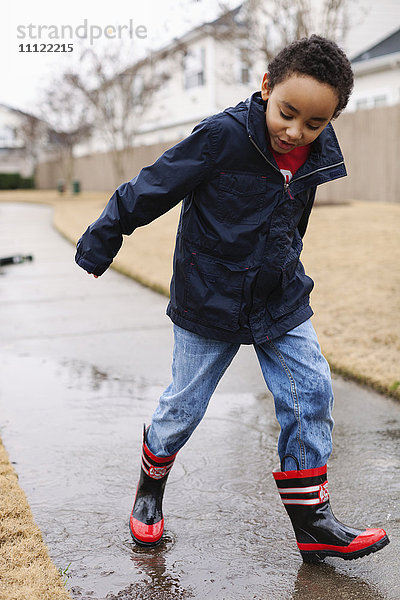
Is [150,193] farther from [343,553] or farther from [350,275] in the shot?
[350,275]

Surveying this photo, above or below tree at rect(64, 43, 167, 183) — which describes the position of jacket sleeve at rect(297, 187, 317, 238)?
below

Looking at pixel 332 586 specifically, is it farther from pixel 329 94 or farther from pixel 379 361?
pixel 379 361

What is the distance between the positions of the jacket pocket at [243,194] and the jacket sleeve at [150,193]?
67 millimetres

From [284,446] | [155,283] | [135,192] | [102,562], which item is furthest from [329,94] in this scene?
[155,283]

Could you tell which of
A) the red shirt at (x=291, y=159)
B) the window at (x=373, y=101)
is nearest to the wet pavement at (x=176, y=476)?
the red shirt at (x=291, y=159)

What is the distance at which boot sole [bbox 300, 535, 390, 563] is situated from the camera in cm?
241

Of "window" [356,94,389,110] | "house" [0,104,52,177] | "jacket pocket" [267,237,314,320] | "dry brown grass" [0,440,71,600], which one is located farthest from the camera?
"house" [0,104,52,177]

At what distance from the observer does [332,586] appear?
2.35 metres

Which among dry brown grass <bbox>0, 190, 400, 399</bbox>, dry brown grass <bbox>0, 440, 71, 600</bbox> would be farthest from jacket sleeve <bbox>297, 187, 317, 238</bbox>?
dry brown grass <bbox>0, 190, 400, 399</bbox>

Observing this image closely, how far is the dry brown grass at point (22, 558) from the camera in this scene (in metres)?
2.20

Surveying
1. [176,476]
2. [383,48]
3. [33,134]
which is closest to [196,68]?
[383,48]

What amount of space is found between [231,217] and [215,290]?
0.24m

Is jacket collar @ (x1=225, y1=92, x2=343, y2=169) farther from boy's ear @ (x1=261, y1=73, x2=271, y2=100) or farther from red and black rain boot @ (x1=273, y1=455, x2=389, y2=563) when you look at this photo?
red and black rain boot @ (x1=273, y1=455, x2=389, y2=563)

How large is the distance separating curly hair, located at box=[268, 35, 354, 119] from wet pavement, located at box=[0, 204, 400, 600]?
151 centimetres
